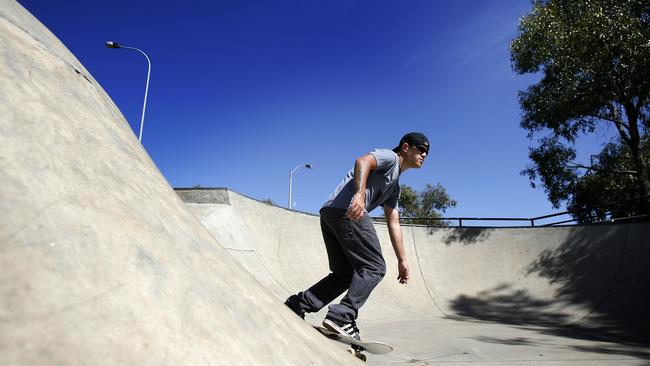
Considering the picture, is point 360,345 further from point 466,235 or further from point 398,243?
point 466,235

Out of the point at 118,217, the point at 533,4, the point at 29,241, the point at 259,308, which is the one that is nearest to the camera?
the point at 29,241

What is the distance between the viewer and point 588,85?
40.1 ft

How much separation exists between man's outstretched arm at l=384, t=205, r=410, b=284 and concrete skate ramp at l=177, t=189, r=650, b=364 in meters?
2.70

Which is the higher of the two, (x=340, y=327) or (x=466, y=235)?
(x=466, y=235)

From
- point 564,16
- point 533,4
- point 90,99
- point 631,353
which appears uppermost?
point 533,4

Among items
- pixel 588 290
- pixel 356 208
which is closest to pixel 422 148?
pixel 356 208

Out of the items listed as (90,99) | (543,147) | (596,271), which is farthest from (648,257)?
(90,99)

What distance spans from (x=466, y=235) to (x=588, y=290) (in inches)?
132

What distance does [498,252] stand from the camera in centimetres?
1024

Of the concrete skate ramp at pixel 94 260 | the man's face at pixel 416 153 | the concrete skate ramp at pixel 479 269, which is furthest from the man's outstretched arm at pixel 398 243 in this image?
the concrete skate ramp at pixel 479 269

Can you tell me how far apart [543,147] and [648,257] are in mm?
7151

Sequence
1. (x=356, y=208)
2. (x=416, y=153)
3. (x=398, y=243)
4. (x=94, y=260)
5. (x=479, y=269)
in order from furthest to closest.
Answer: (x=479, y=269) → (x=398, y=243) → (x=416, y=153) → (x=356, y=208) → (x=94, y=260)

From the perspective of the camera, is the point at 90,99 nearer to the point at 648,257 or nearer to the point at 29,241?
the point at 29,241

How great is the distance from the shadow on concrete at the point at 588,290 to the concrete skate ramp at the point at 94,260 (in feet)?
23.3
